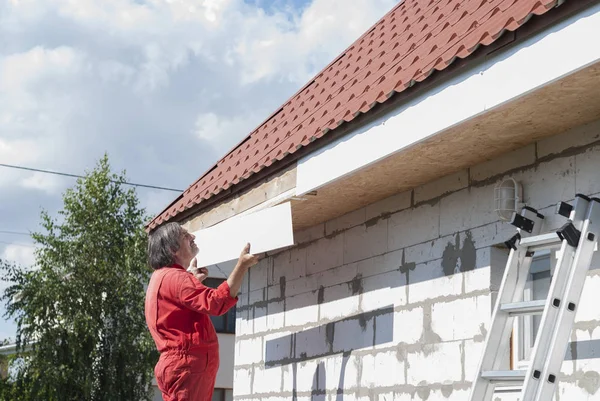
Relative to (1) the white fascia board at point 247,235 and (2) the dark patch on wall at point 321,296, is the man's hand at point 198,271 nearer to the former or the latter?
(1) the white fascia board at point 247,235

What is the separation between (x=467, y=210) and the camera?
5.77 metres

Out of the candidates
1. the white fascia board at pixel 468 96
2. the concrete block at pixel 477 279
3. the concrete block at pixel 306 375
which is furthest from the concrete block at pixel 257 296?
the concrete block at pixel 477 279

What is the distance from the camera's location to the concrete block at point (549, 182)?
4969 mm

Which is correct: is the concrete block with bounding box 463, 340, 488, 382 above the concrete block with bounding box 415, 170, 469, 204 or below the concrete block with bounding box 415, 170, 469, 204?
below

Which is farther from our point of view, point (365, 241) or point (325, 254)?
point (325, 254)

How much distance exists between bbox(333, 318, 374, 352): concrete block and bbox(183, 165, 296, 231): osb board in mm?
1106

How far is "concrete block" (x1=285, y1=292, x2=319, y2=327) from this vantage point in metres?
7.54

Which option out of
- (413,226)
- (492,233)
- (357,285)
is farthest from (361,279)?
(492,233)

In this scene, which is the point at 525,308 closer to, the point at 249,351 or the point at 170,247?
the point at 170,247

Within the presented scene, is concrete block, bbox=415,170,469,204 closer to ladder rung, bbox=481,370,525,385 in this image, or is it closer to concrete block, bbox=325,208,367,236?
concrete block, bbox=325,208,367,236

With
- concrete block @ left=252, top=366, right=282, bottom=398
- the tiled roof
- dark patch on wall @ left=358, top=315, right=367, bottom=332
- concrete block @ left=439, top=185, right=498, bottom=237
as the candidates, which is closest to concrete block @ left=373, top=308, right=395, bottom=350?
dark patch on wall @ left=358, top=315, right=367, bottom=332

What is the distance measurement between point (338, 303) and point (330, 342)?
0.31 meters

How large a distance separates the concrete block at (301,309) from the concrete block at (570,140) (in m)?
2.84

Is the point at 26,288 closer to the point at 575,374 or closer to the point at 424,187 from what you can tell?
the point at 424,187
